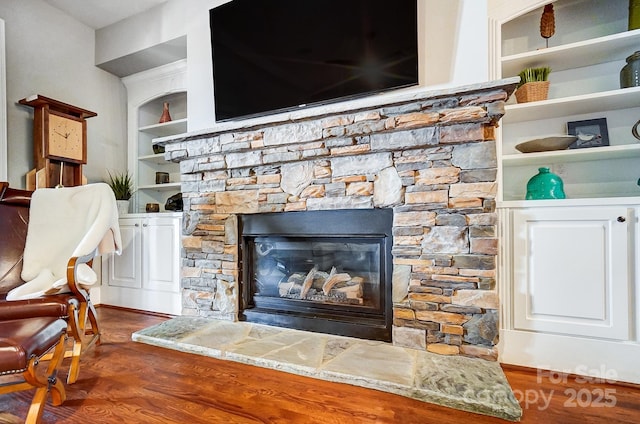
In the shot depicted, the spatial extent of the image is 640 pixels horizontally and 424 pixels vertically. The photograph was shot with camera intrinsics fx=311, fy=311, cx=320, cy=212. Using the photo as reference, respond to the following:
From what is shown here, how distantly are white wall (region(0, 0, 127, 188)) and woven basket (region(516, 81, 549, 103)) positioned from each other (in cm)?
371

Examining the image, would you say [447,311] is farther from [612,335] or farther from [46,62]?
[46,62]

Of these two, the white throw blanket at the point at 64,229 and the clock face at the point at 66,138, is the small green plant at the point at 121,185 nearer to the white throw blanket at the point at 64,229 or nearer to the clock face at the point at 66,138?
the clock face at the point at 66,138

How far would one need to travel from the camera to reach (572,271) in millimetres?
1601

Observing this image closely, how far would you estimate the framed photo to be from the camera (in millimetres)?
1811

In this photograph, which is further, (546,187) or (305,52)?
(305,52)

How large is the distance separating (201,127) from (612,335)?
9.38 ft

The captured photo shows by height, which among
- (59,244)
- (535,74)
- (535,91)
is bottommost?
(59,244)

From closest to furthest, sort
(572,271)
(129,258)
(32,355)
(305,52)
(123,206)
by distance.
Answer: (32,355) < (572,271) < (305,52) < (129,258) < (123,206)

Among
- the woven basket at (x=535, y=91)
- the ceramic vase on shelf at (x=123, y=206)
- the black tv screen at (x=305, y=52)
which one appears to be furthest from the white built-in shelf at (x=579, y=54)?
the ceramic vase on shelf at (x=123, y=206)

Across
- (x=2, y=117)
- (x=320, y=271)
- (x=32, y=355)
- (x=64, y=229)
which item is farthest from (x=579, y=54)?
(x=2, y=117)

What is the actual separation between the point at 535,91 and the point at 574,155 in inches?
16.9

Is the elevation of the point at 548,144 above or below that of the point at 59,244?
above

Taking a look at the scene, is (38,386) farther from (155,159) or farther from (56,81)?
(56,81)

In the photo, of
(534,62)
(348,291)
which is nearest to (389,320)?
(348,291)
